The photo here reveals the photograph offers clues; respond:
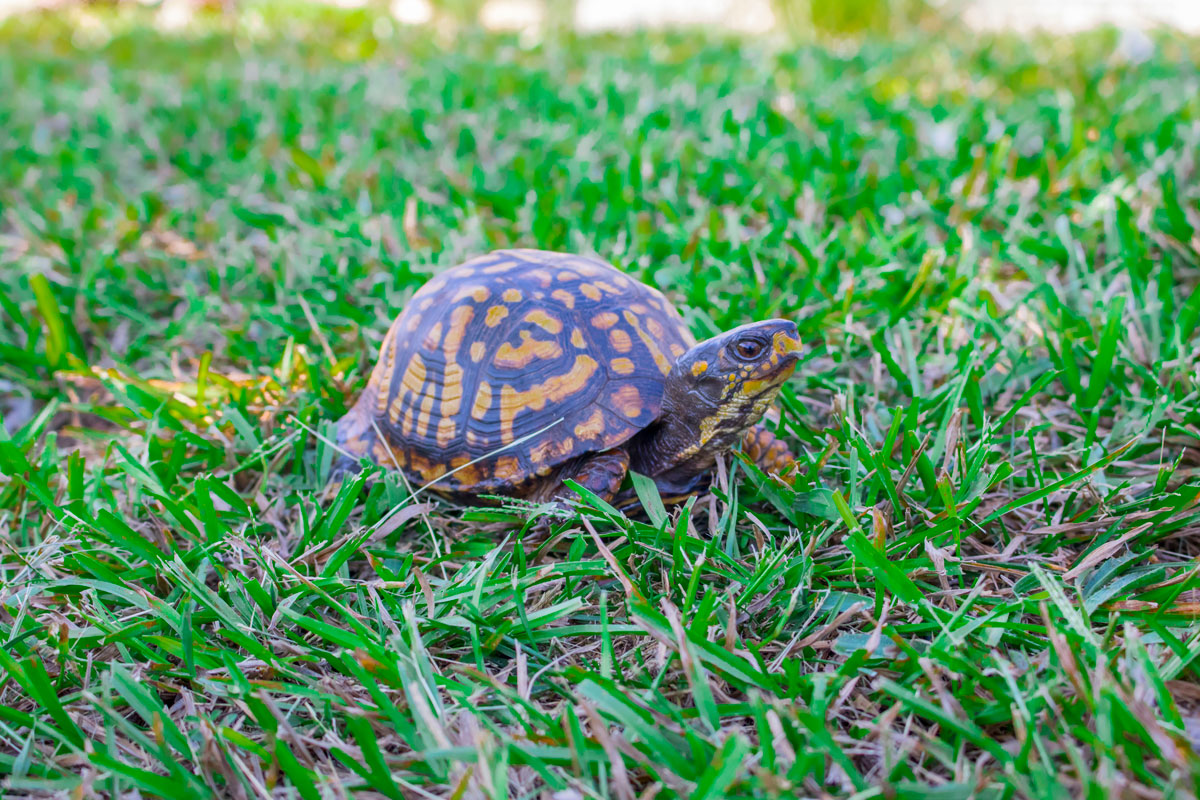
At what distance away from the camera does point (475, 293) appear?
6.22ft

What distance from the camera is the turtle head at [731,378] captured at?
5.15ft

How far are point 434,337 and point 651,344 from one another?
538 millimetres

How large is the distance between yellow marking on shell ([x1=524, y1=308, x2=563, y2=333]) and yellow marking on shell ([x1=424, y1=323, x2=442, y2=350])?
23 cm

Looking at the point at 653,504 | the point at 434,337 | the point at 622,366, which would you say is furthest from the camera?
the point at 434,337

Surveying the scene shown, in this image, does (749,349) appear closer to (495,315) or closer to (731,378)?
(731,378)

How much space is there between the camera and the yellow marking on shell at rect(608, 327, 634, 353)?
71.5 inches

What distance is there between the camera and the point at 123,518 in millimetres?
1856

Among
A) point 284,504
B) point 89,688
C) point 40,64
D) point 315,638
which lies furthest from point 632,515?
point 40,64

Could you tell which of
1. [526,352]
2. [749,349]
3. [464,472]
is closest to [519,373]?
[526,352]

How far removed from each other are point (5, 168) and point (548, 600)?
4180mm

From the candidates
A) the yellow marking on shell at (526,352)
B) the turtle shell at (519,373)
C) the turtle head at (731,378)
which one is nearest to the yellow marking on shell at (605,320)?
the turtle shell at (519,373)

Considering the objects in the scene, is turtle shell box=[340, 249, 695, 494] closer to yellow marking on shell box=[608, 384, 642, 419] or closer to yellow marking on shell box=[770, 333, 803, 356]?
yellow marking on shell box=[608, 384, 642, 419]

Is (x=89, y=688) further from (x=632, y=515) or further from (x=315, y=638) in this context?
(x=632, y=515)

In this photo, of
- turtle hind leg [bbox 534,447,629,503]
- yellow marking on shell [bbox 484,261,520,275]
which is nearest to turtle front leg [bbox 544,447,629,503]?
turtle hind leg [bbox 534,447,629,503]
